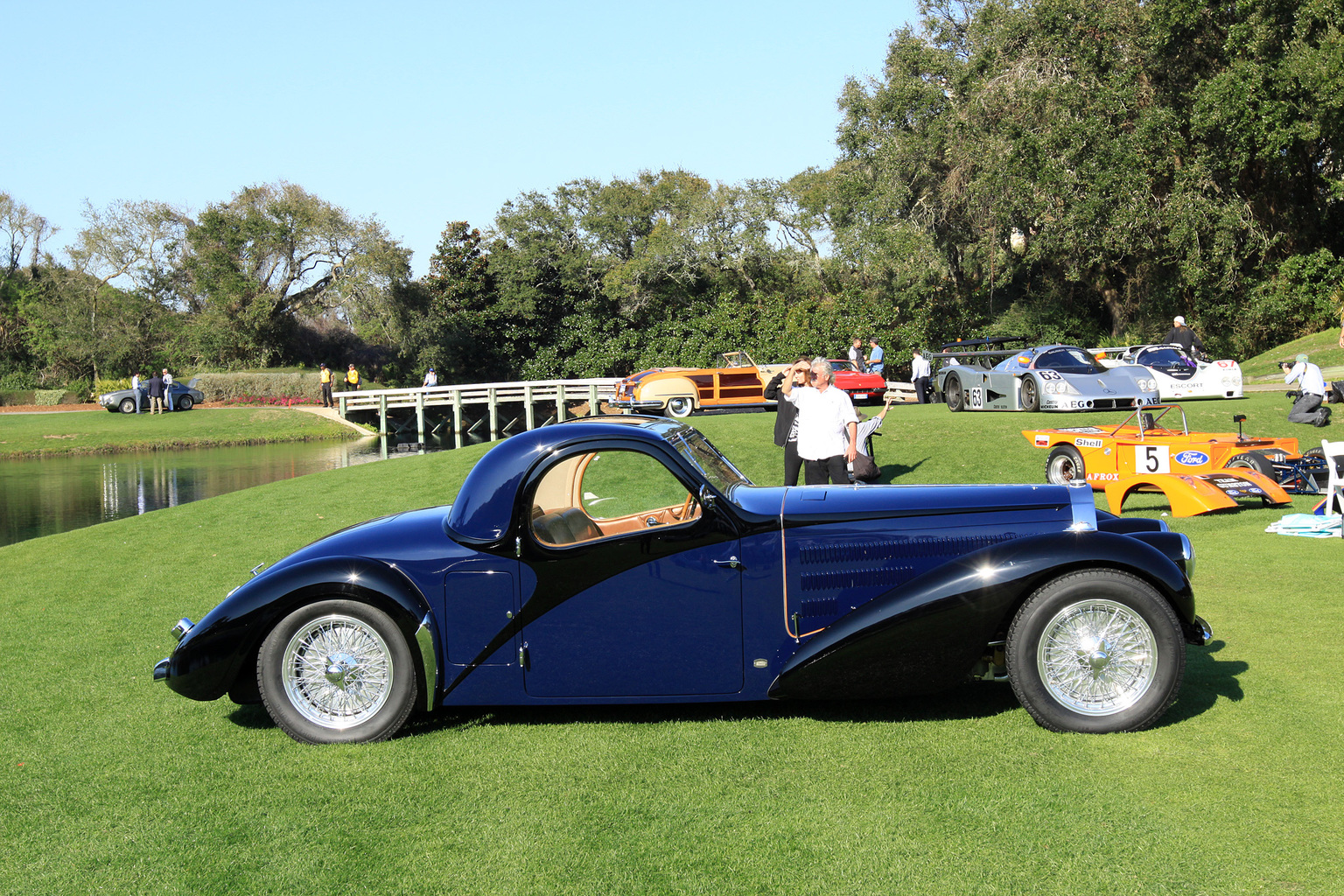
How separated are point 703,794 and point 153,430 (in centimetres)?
3986

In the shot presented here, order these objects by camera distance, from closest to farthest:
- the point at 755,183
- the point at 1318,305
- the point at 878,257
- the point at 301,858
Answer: the point at 301,858 → the point at 1318,305 → the point at 878,257 → the point at 755,183

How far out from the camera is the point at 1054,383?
1944cm

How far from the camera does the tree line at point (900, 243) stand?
3086cm

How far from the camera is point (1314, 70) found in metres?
26.7

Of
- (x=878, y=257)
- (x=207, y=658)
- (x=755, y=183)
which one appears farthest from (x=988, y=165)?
(x=207, y=658)

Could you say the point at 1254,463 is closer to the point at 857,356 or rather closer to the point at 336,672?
the point at 336,672

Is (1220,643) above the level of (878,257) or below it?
below

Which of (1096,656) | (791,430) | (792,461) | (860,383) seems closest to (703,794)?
(1096,656)

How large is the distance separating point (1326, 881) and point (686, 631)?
2629 millimetres

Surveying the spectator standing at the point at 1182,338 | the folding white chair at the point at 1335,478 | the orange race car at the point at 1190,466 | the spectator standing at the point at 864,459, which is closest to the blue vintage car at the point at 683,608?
the folding white chair at the point at 1335,478

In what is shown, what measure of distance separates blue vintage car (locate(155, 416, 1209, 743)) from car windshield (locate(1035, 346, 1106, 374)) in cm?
1575

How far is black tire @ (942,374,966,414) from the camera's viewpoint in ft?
69.8

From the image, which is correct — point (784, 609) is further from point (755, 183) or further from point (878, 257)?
point (755, 183)

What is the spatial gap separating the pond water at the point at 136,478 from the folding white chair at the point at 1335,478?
18.7 metres
